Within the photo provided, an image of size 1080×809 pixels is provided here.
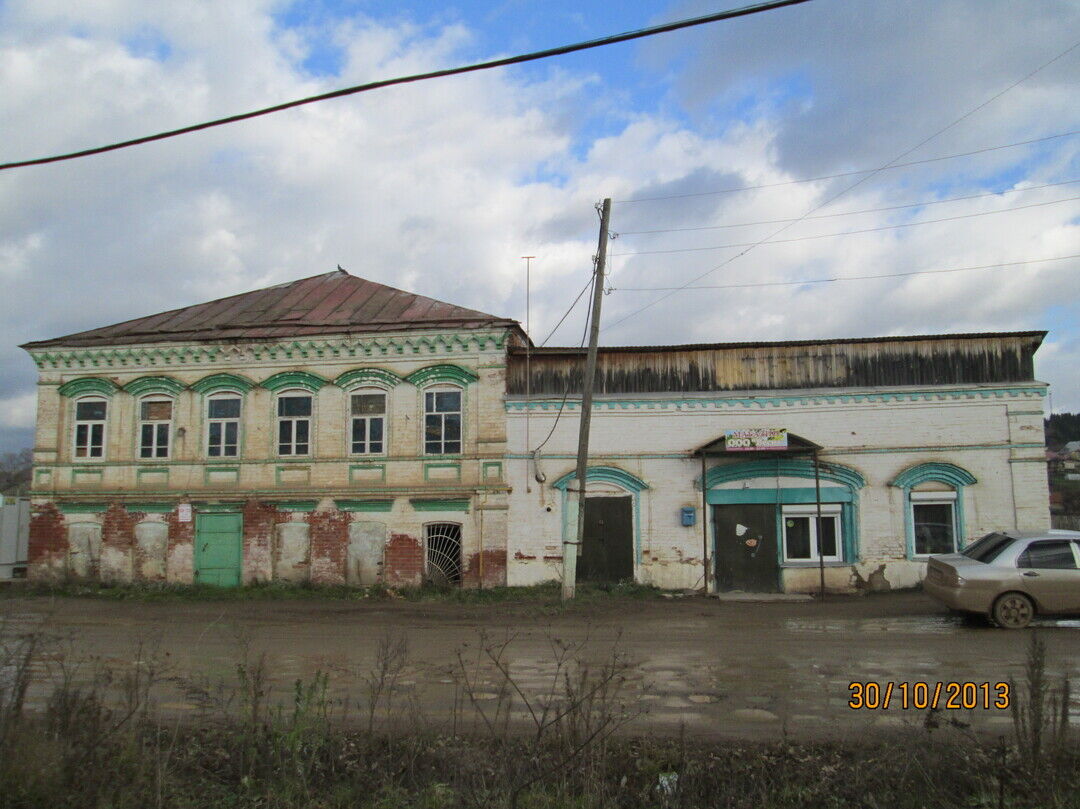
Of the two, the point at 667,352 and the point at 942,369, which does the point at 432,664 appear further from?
the point at 942,369

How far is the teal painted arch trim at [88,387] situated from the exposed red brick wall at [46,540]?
3.11 m

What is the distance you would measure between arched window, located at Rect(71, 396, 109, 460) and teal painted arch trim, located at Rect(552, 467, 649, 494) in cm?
1286

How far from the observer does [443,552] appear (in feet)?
65.8

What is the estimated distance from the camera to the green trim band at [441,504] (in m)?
19.9

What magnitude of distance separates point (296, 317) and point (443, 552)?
7725 millimetres

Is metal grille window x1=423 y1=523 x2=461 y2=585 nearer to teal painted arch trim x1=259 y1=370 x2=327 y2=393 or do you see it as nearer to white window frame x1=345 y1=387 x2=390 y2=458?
white window frame x1=345 y1=387 x2=390 y2=458

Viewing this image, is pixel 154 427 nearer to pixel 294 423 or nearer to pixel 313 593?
pixel 294 423

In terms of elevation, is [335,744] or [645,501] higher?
[645,501]

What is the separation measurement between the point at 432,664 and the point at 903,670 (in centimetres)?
590

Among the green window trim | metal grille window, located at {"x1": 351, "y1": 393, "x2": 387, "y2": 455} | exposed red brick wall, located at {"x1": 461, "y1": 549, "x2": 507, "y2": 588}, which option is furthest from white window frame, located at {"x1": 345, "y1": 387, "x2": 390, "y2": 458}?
the green window trim

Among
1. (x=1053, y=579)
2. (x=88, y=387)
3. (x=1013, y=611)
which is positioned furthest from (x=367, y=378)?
(x=1053, y=579)

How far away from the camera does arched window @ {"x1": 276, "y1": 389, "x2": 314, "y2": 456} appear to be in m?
21.0

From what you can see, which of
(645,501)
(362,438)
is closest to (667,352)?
(645,501)

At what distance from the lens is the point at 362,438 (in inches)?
819
